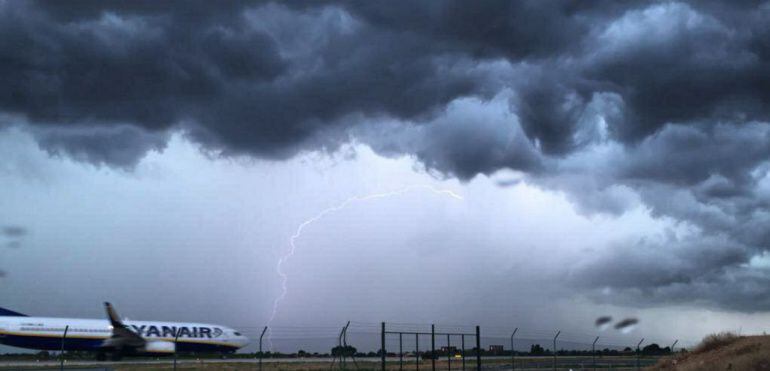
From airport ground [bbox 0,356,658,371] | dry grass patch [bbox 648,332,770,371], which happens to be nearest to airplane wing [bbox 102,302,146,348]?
airport ground [bbox 0,356,658,371]

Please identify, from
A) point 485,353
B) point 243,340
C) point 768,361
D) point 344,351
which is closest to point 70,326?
point 243,340

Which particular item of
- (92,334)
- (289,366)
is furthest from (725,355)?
(92,334)

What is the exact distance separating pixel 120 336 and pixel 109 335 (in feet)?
4.27

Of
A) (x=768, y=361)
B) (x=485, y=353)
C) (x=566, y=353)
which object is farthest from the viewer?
(x=566, y=353)

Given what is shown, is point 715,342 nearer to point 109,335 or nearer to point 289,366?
point 289,366

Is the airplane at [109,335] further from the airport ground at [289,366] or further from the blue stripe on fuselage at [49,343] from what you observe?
the airport ground at [289,366]

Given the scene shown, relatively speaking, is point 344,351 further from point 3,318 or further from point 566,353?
point 566,353

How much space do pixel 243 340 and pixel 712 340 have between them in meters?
47.3

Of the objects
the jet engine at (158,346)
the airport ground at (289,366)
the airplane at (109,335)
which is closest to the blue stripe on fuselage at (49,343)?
the airplane at (109,335)

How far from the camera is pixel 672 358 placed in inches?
1324

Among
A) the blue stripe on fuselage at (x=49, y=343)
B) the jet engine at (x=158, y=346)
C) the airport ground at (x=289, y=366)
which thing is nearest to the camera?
the airport ground at (x=289, y=366)

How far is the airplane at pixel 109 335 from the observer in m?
62.2

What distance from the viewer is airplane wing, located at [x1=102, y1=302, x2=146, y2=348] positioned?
6266cm

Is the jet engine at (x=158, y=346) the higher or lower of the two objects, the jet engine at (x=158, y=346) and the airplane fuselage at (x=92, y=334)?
the lower
